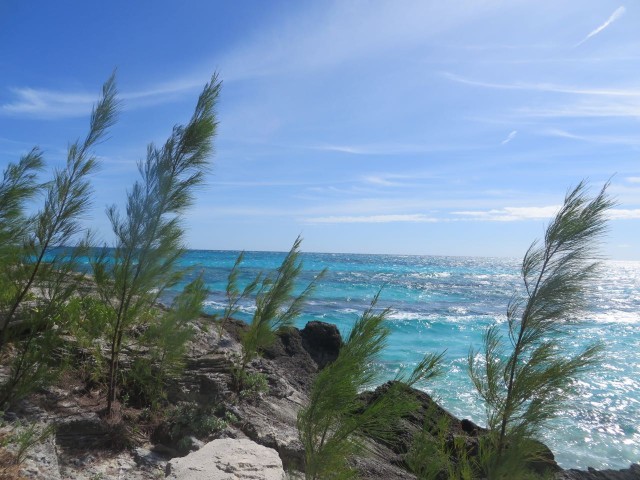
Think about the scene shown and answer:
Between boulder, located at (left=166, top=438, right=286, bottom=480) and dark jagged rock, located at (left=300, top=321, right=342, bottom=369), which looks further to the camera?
dark jagged rock, located at (left=300, top=321, right=342, bottom=369)

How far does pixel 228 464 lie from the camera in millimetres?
3766

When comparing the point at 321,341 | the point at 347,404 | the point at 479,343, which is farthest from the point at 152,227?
the point at 479,343

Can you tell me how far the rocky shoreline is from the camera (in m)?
3.74

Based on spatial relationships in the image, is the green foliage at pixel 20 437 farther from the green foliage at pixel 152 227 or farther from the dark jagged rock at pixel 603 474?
the dark jagged rock at pixel 603 474

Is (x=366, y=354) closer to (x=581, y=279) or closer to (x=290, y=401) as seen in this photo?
(x=581, y=279)

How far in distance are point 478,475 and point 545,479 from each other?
888 mm

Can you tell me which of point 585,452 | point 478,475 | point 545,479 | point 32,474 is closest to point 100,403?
point 32,474

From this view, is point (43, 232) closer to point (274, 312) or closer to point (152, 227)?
point (152, 227)

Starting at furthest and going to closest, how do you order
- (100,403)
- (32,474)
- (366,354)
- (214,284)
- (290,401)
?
(214,284), (290,401), (100,403), (32,474), (366,354)

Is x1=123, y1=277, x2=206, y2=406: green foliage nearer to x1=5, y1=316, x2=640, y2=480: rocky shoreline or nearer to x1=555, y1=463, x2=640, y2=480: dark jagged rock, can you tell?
x1=5, y1=316, x2=640, y2=480: rocky shoreline

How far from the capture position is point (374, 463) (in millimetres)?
4785

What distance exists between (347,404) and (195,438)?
208 cm

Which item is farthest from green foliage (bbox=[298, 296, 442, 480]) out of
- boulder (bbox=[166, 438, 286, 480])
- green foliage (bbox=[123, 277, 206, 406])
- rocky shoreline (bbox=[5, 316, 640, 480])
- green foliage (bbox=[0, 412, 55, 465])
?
green foliage (bbox=[123, 277, 206, 406])

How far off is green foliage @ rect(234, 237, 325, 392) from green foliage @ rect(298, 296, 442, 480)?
2503 millimetres
